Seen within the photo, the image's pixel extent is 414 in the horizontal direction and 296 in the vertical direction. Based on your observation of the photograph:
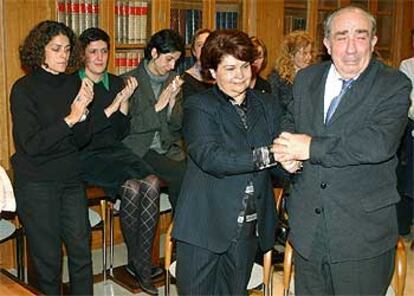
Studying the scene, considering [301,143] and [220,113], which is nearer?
[301,143]

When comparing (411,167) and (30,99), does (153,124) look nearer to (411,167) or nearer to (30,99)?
(30,99)

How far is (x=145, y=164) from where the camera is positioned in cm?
358

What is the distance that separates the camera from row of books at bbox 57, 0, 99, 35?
385cm

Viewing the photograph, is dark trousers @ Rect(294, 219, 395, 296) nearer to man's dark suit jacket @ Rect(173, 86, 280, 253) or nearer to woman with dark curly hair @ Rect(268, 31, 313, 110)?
man's dark suit jacket @ Rect(173, 86, 280, 253)

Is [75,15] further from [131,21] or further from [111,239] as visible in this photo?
[111,239]

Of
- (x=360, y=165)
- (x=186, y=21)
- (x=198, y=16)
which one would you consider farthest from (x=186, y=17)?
(x=360, y=165)

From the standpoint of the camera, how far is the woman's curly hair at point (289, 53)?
439 centimetres

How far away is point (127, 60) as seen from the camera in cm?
425

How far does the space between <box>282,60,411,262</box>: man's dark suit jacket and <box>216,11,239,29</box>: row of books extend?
2.80m

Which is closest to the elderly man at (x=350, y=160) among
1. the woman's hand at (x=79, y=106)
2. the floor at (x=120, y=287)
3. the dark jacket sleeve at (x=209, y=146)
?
the dark jacket sleeve at (x=209, y=146)

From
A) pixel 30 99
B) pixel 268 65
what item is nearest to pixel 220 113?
pixel 30 99

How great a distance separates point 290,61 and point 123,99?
1472 millimetres

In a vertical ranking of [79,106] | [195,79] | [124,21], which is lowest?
[79,106]

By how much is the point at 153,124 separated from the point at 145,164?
0.89 feet
